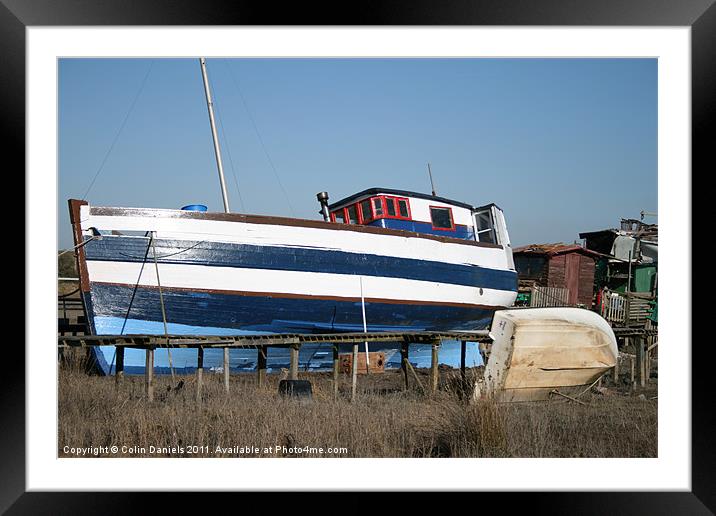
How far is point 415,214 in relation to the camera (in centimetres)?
1328

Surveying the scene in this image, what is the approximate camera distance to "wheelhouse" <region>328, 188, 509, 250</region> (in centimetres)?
1299

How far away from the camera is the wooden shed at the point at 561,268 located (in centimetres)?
2027

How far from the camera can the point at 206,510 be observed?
192 inches

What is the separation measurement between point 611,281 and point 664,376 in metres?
16.6

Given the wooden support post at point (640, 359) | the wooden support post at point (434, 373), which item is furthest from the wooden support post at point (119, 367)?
the wooden support post at point (640, 359)

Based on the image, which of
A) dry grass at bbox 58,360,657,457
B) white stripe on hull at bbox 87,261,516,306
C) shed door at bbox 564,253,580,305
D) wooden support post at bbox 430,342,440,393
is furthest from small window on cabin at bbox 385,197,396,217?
shed door at bbox 564,253,580,305

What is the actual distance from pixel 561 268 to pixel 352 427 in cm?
1574

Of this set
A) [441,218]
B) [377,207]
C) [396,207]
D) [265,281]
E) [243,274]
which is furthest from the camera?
[441,218]

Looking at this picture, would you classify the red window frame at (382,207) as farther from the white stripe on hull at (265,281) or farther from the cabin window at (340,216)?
the white stripe on hull at (265,281)

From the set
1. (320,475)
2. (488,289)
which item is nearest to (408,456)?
(320,475)

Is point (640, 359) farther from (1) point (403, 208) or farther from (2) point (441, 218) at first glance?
(1) point (403, 208)

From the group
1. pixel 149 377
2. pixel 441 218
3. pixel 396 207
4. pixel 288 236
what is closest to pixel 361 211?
pixel 396 207
